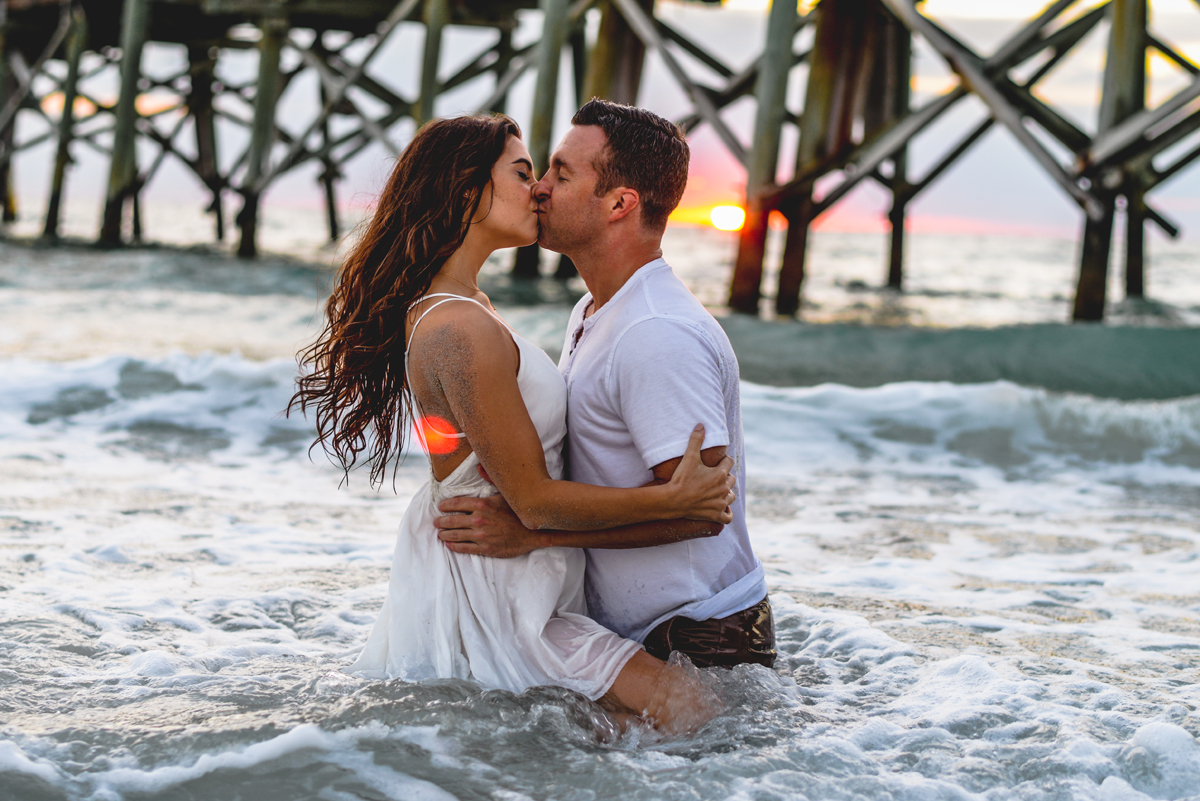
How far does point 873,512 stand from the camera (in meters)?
4.98

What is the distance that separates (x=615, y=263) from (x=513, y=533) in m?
0.64

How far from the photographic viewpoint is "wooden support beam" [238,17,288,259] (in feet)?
38.3

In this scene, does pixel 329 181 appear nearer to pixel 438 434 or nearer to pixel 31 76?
pixel 31 76

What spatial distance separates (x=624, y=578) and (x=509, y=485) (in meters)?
0.39

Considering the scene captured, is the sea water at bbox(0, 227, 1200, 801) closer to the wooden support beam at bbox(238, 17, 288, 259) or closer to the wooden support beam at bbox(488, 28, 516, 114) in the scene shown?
the wooden support beam at bbox(238, 17, 288, 259)

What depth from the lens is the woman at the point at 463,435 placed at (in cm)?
238

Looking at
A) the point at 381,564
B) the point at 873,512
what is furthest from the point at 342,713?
the point at 873,512

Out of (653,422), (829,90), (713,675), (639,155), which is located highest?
(829,90)

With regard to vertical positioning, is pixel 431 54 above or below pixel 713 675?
above

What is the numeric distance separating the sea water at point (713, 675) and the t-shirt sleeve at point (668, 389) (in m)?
0.64

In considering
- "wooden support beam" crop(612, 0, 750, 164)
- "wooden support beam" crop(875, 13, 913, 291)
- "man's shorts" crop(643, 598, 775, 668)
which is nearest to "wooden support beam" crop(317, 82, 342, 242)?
"wooden support beam" crop(612, 0, 750, 164)

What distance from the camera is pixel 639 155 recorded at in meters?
2.41

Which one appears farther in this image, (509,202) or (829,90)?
(829,90)

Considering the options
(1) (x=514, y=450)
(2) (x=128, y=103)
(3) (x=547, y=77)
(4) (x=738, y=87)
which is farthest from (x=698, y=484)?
(2) (x=128, y=103)
